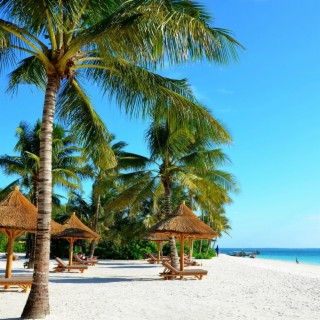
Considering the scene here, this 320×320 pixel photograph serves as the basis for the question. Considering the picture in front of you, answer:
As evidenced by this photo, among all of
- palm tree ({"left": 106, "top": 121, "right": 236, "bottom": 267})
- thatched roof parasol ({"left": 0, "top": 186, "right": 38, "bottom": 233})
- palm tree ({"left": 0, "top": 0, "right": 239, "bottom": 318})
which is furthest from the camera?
palm tree ({"left": 106, "top": 121, "right": 236, "bottom": 267})

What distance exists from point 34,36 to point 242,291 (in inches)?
345

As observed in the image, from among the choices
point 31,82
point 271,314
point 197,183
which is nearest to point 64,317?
point 271,314

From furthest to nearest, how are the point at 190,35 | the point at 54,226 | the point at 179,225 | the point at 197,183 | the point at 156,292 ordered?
the point at 54,226 → the point at 197,183 → the point at 179,225 → the point at 156,292 → the point at 190,35

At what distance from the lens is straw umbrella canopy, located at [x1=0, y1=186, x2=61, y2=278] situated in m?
11.2

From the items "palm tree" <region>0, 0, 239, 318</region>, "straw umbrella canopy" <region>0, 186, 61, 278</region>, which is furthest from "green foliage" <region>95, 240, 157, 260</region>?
"palm tree" <region>0, 0, 239, 318</region>

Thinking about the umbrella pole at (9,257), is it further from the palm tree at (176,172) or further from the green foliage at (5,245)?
the green foliage at (5,245)

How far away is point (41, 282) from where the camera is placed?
6848 millimetres

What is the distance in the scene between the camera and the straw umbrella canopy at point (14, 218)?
36.6 ft

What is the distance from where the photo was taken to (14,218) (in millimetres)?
11320

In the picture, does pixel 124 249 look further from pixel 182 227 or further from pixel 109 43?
pixel 109 43

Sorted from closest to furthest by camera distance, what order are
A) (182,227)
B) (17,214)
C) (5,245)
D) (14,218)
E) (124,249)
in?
(14,218)
(17,214)
(182,227)
(124,249)
(5,245)

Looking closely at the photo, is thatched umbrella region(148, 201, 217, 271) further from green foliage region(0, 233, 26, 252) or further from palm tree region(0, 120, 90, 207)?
green foliage region(0, 233, 26, 252)

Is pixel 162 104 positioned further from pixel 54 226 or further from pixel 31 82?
pixel 54 226

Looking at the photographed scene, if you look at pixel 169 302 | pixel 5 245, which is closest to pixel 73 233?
pixel 169 302
